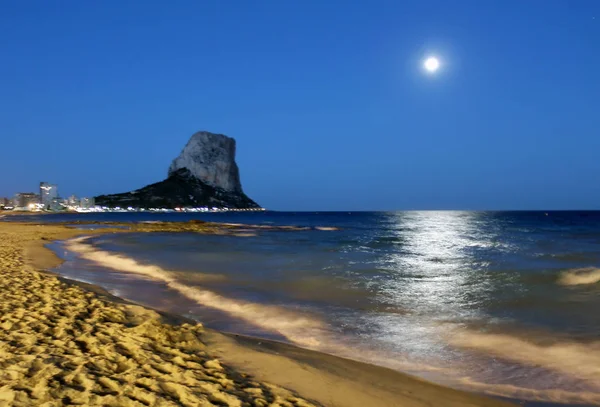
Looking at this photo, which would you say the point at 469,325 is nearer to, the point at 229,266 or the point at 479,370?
the point at 479,370

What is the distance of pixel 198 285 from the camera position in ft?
55.4

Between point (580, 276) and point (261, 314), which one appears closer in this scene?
point (261, 314)

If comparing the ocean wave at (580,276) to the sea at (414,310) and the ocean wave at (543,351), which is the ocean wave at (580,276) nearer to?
the sea at (414,310)

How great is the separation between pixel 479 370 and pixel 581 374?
1.91 metres

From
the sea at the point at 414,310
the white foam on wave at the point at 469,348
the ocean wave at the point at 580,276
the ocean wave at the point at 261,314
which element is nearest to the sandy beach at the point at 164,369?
the white foam on wave at the point at 469,348

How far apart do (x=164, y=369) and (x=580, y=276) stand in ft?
74.7

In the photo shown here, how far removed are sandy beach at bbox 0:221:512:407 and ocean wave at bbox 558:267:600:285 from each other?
1684 cm

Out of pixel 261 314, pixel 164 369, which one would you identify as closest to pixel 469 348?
pixel 261 314

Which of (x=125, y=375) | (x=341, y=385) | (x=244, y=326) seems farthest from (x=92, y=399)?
(x=244, y=326)

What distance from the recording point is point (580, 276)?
21375mm

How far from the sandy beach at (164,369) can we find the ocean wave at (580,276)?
16.8 m

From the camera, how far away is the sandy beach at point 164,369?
203 inches

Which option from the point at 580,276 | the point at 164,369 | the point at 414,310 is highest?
the point at 164,369

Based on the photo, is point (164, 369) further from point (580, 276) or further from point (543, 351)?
point (580, 276)
